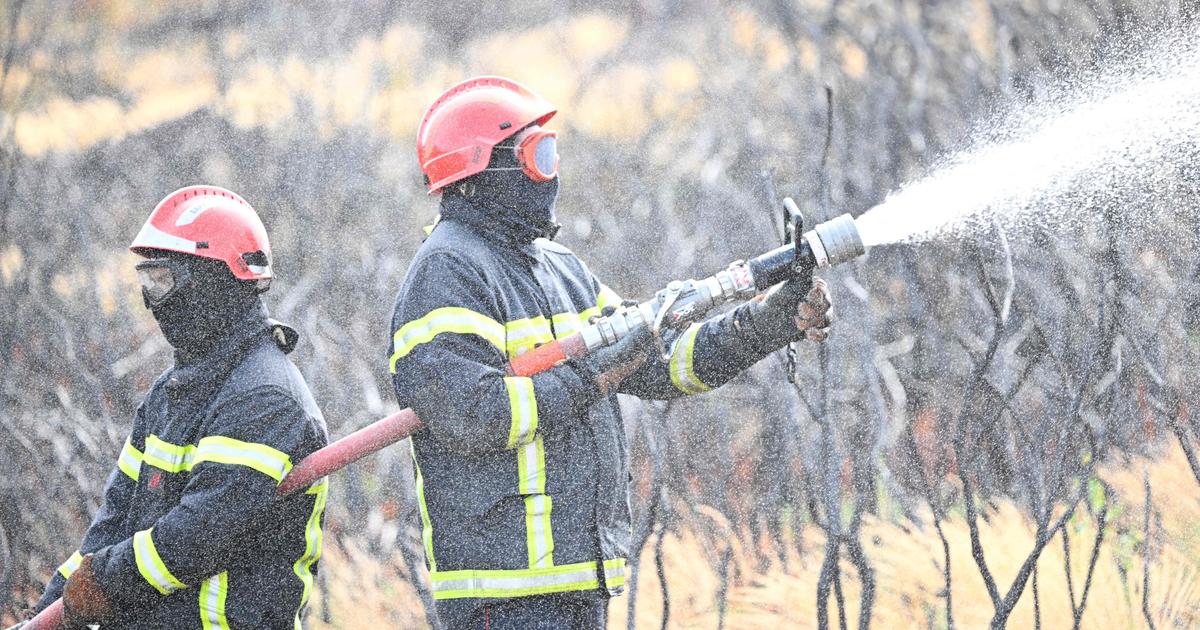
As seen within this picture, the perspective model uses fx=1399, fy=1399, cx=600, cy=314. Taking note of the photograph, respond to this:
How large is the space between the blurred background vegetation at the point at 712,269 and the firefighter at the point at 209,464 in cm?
167

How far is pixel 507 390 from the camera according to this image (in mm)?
3035

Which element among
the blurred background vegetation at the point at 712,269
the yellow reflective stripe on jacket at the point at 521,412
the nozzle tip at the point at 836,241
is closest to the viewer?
the yellow reflective stripe on jacket at the point at 521,412

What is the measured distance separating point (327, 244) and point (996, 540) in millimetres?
3943

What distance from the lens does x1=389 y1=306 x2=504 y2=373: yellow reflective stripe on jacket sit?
3.07 meters

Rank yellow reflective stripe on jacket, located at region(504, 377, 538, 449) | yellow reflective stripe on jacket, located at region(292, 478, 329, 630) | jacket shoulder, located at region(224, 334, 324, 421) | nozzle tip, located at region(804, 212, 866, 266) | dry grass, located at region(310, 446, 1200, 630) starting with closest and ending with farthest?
yellow reflective stripe on jacket, located at region(504, 377, 538, 449), nozzle tip, located at region(804, 212, 866, 266), jacket shoulder, located at region(224, 334, 324, 421), yellow reflective stripe on jacket, located at region(292, 478, 329, 630), dry grass, located at region(310, 446, 1200, 630)

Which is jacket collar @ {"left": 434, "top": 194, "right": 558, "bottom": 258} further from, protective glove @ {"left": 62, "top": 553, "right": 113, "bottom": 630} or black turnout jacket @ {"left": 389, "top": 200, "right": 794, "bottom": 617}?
protective glove @ {"left": 62, "top": 553, "right": 113, "bottom": 630}

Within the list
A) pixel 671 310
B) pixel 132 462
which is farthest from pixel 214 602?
pixel 671 310

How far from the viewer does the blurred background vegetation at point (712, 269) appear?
4824 millimetres

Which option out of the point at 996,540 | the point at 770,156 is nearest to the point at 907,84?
the point at 770,156

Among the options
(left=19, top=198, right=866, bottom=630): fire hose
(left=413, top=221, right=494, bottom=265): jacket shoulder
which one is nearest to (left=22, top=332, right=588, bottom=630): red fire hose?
(left=19, top=198, right=866, bottom=630): fire hose

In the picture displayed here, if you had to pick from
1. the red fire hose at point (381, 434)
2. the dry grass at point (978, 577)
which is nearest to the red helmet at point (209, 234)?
the red fire hose at point (381, 434)

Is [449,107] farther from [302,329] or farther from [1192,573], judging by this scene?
[302,329]

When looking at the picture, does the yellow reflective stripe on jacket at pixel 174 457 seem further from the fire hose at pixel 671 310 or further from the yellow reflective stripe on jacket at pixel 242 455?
the fire hose at pixel 671 310

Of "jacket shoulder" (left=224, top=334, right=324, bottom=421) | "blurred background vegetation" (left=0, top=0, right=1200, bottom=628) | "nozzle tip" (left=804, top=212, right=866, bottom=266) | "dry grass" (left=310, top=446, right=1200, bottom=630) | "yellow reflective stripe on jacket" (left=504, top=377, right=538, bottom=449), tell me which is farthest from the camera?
"blurred background vegetation" (left=0, top=0, right=1200, bottom=628)
